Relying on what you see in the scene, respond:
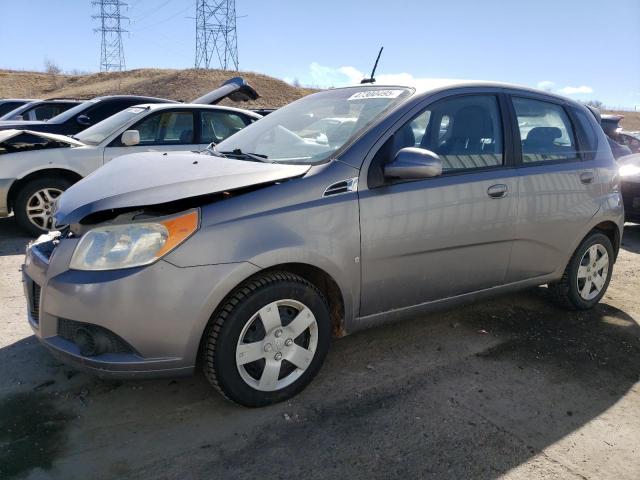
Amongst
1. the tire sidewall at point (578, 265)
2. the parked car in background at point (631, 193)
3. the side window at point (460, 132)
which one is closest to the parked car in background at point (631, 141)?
the parked car in background at point (631, 193)

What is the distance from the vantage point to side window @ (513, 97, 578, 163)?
12.2ft

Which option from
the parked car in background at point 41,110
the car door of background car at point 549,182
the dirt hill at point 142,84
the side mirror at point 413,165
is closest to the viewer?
the side mirror at point 413,165

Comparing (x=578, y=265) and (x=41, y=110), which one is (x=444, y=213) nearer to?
(x=578, y=265)

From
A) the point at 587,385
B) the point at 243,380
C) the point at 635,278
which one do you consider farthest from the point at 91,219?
the point at 635,278

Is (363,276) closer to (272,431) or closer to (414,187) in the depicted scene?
(414,187)

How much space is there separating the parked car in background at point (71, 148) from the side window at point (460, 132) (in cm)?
384

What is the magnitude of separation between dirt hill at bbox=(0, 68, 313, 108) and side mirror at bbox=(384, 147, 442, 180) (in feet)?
125

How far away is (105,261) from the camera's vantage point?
2.44 metres

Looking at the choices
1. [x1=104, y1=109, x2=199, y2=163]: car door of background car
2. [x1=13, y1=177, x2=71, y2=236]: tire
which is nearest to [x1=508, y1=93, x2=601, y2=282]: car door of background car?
[x1=104, y1=109, x2=199, y2=163]: car door of background car

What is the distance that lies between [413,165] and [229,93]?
22.6 ft

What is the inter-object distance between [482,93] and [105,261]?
8.57 feet

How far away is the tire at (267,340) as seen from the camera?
2.61 metres

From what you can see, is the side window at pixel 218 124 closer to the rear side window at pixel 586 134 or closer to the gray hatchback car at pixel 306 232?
the gray hatchback car at pixel 306 232

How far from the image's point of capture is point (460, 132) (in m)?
3.45
